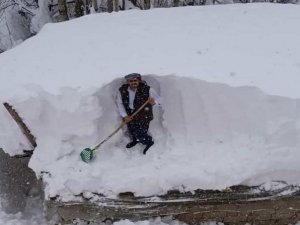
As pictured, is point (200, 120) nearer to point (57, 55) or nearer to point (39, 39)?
point (57, 55)

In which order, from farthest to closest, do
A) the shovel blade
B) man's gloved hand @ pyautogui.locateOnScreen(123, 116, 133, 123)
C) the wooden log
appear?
the wooden log < man's gloved hand @ pyautogui.locateOnScreen(123, 116, 133, 123) < the shovel blade

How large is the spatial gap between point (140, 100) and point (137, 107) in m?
0.13

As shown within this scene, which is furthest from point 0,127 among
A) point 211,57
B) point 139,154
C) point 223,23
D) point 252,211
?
point 223,23

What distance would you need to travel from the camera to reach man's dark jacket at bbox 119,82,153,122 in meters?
6.64

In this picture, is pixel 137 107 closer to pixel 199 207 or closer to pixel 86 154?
pixel 86 154

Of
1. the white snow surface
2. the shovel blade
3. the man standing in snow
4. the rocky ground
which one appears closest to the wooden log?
the white snow surface

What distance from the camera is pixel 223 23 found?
888 cm

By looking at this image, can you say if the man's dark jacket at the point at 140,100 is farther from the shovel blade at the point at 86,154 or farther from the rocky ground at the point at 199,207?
the rocky ground at the point at 199,207

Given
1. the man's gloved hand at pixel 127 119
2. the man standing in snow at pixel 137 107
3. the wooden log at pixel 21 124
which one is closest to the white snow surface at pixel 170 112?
the wooden log at pixel 21 124

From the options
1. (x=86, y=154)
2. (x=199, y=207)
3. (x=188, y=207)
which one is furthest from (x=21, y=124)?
(x=199, y=207)

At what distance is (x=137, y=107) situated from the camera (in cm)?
671

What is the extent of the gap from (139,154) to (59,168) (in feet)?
4.11

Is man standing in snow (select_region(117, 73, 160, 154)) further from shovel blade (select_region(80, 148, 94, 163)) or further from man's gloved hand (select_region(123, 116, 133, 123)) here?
shovel blade (select_region(80, 148, 94, 163))

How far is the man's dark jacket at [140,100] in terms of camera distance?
664cm
